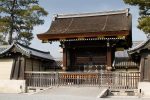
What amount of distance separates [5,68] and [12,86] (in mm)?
1724

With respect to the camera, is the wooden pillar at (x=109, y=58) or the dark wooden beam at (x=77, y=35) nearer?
the dark wooden beam at (x=77, y=35)

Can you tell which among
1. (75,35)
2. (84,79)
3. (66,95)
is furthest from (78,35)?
(66,95)

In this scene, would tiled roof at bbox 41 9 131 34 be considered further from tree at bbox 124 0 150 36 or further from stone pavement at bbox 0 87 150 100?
stone pavement at bbox 0 87 150 100

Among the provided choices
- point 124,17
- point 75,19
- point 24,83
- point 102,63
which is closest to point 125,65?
point 102,63

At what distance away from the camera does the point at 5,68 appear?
25078 millimetres

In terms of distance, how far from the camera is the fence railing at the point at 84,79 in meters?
21.9

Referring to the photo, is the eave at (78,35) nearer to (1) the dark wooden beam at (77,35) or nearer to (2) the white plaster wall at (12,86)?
(1) the dark wooden beam at (77,35)

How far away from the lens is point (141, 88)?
815 inches

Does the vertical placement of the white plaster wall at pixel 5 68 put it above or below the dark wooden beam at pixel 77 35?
below

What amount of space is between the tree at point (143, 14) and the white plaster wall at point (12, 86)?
11.2 m

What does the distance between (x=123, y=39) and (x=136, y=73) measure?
9.39 ft

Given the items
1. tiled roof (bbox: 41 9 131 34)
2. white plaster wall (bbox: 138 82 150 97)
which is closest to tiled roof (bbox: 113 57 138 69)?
tiled roof (bbox: 41 9 131 34)

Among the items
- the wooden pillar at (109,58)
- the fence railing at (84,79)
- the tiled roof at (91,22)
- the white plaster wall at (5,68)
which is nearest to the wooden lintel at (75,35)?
the tiled roof at (91,22)

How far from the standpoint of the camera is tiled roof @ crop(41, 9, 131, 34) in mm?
24422
